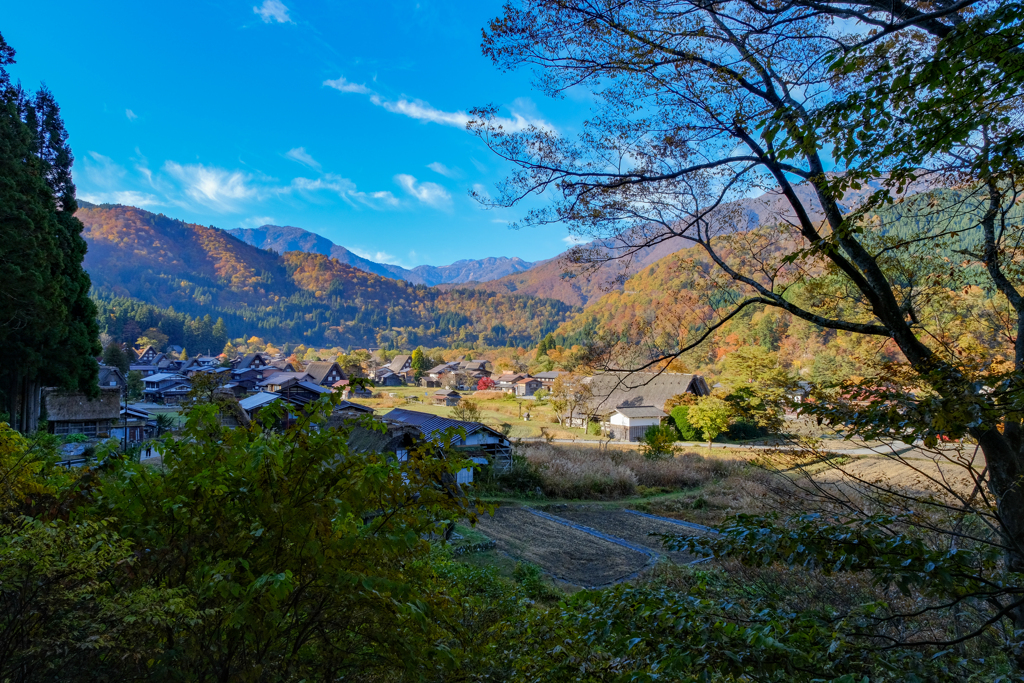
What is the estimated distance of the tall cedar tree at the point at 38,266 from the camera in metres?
12.3

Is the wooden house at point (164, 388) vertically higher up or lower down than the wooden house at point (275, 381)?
lower down

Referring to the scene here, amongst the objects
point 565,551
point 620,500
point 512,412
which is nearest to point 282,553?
point 565,551

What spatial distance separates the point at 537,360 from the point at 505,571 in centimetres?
6356

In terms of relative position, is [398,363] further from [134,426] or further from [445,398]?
[134,426]

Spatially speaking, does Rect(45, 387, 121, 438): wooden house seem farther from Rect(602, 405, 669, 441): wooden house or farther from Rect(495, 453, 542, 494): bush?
Rect(602, 405, 669, 441): wooden house

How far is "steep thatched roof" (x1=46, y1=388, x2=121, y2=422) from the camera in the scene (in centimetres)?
2255

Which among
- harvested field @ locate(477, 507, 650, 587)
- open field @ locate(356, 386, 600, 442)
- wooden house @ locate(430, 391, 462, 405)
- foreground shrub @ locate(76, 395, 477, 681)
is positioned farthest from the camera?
wooden house @ locate(430, 391, 462, 405)

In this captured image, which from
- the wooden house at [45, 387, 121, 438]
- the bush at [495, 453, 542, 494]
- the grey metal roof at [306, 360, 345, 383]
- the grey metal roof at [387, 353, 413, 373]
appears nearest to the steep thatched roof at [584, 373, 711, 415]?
the bush at [495, 453, 542, 494]

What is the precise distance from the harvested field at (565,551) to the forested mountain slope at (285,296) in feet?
423

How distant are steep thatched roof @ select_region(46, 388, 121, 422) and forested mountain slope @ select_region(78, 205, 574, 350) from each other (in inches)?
4771

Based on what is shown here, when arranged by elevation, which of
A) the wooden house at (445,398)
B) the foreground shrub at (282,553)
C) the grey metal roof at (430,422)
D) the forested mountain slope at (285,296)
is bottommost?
the wooden house at (445,398)

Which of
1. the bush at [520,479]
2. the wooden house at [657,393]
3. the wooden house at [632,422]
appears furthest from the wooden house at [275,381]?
the bush at [520,479]

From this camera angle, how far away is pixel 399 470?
2.21 metres

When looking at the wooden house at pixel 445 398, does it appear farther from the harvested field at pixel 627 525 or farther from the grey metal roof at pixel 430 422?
the harvested field at pixel 627 525
